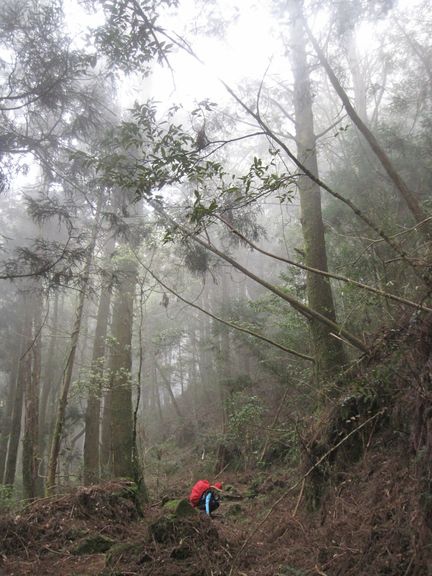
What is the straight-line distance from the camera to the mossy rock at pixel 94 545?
212 inches

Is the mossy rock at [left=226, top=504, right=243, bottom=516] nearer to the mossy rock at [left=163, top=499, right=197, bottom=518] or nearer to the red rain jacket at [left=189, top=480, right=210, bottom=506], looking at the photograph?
the red rain jacket at [left=189, top=480, right=210, bottom=506]

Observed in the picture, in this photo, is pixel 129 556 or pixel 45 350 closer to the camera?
pixel 129 556

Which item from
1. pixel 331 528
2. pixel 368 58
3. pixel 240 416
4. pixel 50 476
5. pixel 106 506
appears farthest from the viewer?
pixel 368 58

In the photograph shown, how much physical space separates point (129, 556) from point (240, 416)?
5.80 metres

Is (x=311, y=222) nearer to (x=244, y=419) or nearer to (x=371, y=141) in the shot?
(x=371, y=141)

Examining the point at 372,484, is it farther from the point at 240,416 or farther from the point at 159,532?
the point at 240,416

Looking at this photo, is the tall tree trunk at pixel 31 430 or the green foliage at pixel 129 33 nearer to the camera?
the green foliage at pixel 129 33

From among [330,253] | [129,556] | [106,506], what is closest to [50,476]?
[106,506]

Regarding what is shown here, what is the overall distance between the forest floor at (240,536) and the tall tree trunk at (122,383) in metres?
1.77

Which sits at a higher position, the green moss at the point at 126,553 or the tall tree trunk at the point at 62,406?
the tall tree trunk at the point at 62,406

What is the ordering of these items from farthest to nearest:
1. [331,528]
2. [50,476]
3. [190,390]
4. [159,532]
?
[190,390]
[50,476]
[159,532]
[331,528]

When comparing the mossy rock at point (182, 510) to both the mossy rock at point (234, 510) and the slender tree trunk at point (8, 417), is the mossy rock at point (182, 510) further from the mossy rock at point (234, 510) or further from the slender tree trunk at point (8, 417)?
the slender tree trunk at point (8, 417)

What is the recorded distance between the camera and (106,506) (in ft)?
21.5

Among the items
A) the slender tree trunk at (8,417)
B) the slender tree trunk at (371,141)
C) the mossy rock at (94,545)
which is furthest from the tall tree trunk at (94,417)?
the slender tree trunk at (371,141)
